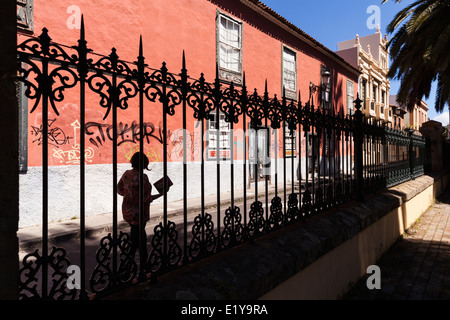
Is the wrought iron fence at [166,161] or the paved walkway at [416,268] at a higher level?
the wrought iron fence at [166,161]

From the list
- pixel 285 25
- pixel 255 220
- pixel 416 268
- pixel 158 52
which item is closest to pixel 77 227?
pixel 255 220

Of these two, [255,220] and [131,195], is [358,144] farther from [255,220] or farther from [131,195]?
[131,195]

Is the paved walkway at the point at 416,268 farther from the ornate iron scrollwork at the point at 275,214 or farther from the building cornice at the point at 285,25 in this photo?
the building cornice at the point at 285,25

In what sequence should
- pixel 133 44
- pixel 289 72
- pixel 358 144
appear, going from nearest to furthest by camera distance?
pixel 358 144, pixel 133 44, pixel 289 72

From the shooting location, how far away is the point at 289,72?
1527cm

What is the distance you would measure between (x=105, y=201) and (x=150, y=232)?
2292 millimetres

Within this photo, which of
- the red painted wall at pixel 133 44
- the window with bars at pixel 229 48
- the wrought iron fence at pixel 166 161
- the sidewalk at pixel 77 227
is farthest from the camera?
the window with bars at pixel 229 48

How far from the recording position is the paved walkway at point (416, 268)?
149 inches

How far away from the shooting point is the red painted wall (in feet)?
22.3

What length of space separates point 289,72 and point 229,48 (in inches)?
192

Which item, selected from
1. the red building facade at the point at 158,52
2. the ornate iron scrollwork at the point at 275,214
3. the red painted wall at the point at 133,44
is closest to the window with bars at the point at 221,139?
the red building facade at the point at 158,52

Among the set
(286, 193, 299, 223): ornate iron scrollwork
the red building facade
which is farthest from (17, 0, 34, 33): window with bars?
(286, 193, 299, 223): ornate iron scrollwork

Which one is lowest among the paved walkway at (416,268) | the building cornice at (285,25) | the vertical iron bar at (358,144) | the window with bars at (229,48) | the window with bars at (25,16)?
the paved walkway at (416,268)

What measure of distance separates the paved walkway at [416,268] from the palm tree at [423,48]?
5965 mm
